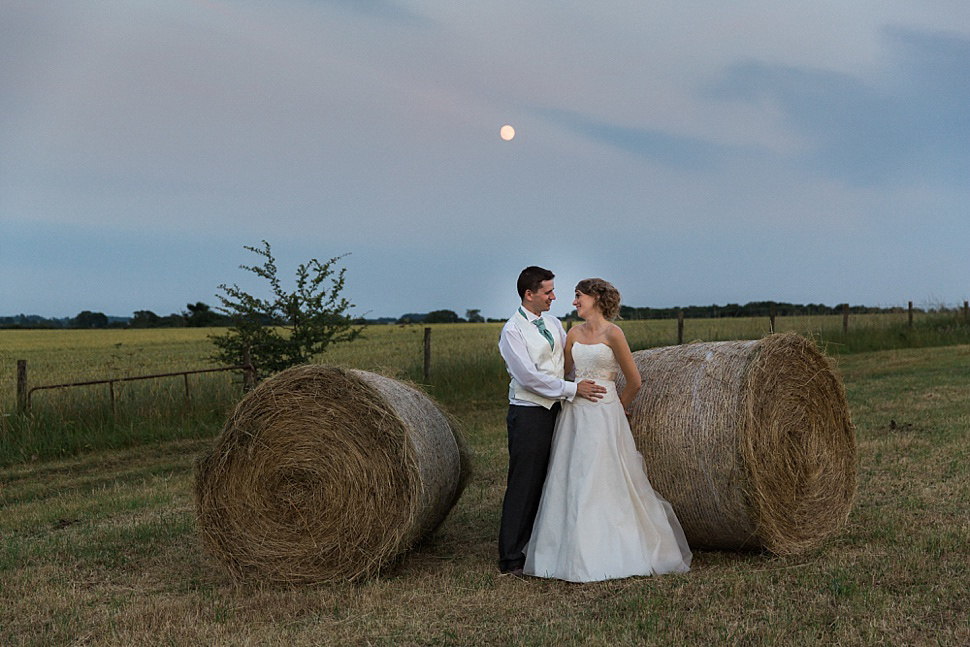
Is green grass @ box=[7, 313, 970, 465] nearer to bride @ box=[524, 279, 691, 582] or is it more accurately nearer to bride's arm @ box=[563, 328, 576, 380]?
bride's arm @ box=[563, 328, 576, 380]

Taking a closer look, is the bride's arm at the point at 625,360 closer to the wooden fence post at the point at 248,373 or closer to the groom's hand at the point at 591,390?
the groom's hand at the point at 591,390

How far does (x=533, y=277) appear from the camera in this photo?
6.48 meters

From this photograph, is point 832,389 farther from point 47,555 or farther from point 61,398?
point 61,398

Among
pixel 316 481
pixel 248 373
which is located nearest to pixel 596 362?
pixel 316 481

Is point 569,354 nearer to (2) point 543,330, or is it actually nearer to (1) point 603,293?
(2) point 543,330

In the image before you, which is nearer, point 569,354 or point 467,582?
point 467,582

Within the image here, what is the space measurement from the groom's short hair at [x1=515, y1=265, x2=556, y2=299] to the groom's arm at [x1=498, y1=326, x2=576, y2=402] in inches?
13.6

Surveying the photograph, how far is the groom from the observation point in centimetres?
646

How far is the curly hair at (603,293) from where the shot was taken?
21.7 ft

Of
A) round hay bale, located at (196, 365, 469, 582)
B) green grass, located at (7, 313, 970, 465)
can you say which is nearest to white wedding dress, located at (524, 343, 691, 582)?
round hay bale, located at (196, 365, 469, 582)

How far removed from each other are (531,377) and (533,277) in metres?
0.72

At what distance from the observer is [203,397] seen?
1497cm

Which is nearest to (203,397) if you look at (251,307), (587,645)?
(251,307)

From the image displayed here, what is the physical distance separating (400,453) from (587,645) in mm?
2088
